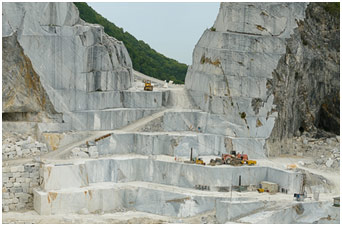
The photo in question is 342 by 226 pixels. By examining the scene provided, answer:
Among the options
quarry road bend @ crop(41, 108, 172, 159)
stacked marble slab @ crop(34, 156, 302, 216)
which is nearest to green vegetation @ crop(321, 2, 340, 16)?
quarry road bend @ crop(41, 108, 172, 159)

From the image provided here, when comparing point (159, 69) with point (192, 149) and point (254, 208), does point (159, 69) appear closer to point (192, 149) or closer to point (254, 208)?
point (192, 149)

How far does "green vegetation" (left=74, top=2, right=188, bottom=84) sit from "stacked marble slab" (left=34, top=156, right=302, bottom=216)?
1918cm

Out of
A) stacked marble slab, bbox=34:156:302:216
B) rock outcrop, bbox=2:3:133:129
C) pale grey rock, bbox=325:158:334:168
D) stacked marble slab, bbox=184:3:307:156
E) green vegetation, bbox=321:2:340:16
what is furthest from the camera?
green vegetation, bbox=321:2:340:16

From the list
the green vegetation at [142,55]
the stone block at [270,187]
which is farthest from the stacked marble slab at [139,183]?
the green vegetation at [142,55]

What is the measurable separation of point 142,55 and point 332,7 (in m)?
17.7

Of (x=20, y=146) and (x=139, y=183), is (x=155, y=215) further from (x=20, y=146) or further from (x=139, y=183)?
(x=20, y=146)

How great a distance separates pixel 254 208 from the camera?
5281cm

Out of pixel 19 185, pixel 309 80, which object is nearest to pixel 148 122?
pixel 19 185

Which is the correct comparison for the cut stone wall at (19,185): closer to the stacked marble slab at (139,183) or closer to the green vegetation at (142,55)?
the stacked marble slab at (139,183)

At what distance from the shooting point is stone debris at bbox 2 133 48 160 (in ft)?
182

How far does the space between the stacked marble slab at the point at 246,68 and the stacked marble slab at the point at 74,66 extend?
4570 mm

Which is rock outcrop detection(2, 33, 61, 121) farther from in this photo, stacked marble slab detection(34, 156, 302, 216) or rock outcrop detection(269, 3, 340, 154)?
rock outcrop detection(269, 3, 340, 154)

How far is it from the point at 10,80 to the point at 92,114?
5.41 meters

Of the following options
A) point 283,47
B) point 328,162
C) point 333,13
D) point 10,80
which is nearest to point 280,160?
point 328,162
